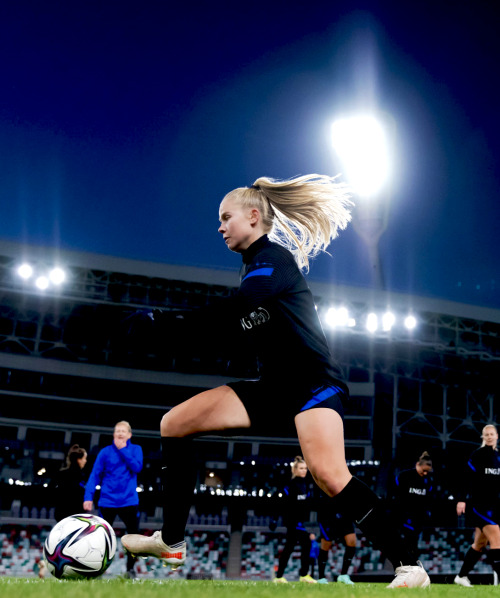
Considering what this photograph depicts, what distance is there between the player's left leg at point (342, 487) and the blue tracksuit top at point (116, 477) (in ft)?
19.1

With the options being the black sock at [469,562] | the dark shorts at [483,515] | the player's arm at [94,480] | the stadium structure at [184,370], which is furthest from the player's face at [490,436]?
the stadium structure at [184,370]

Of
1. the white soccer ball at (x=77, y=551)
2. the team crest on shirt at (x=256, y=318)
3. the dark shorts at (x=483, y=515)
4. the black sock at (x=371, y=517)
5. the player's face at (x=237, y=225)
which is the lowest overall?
the white soccer ball at (x=77, y=551)

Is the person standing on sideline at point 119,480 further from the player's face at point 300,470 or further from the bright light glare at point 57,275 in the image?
the bright light glare at point 57,275

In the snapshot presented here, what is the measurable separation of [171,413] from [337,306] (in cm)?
2708

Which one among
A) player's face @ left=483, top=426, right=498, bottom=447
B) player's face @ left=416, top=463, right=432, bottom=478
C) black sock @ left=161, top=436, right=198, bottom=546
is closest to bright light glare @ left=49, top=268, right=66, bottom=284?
player's face @ left=416, top=463, right=432, bottom=478

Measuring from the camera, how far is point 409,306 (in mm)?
31328

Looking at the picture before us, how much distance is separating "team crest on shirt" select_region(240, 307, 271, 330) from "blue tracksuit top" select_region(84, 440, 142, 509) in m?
5.79

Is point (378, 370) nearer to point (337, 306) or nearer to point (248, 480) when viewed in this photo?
point (337, 306)

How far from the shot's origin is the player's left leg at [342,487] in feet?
A: 10.4

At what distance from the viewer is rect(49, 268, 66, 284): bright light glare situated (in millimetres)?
27750

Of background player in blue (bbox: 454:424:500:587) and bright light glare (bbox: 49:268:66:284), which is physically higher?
bright light glare (bbox: 49:268:66:284)

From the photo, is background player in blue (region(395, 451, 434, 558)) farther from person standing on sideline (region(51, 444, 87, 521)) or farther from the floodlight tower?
the floodlight tower

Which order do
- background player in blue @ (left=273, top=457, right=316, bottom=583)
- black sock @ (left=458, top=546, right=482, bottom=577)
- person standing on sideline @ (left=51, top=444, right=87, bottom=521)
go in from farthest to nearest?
background player in blue @ (left=273, top=457, right=316, bottom=583)
black sock @ (left=458, top=546, right=482, bottom=577)
person standing on sideline @ (left=51, top=444, right=87, bottom=521)

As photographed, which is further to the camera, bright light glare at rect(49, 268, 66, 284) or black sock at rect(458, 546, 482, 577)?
bright light glare at rect(49, 268, 66, 284)
